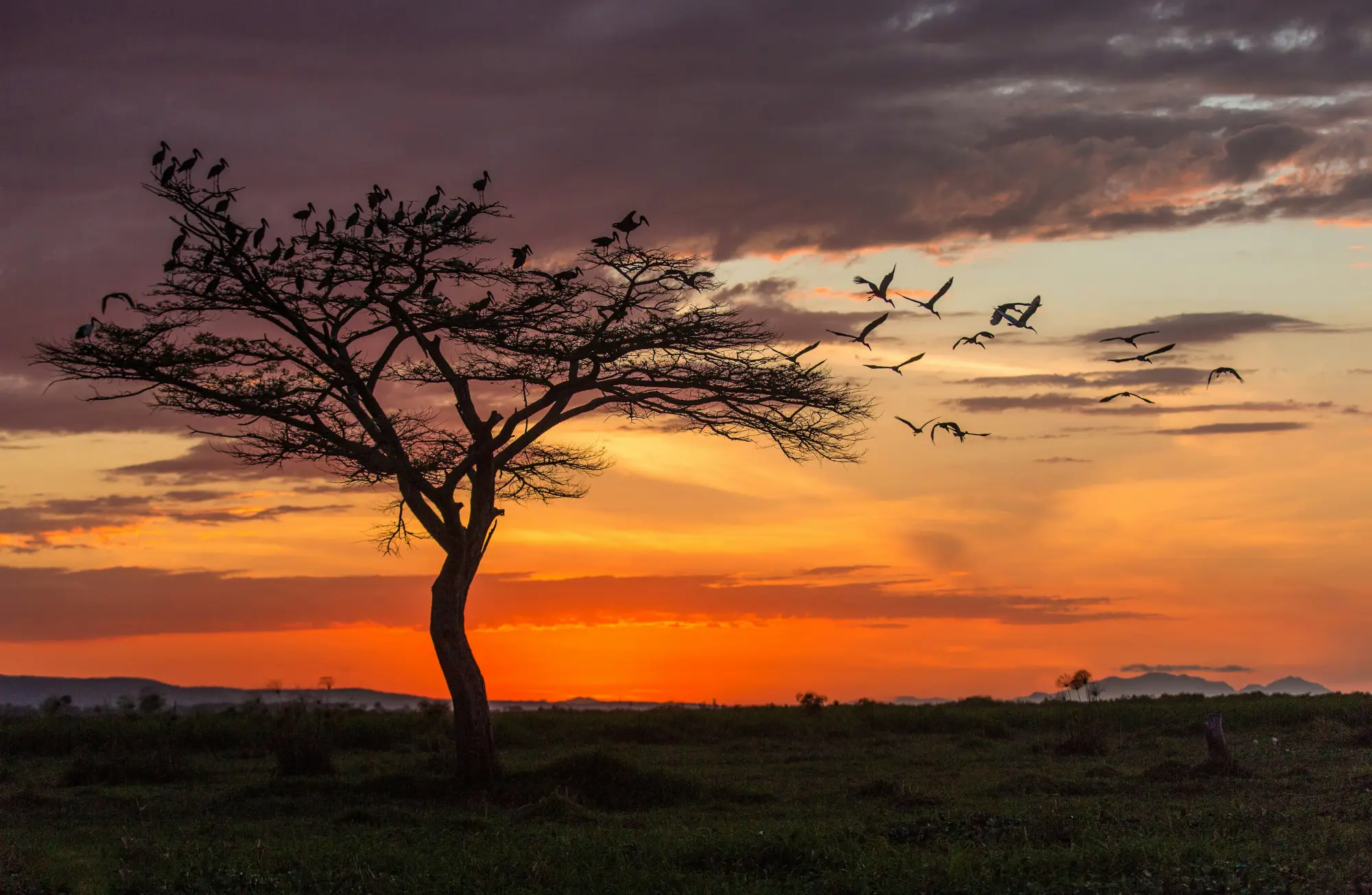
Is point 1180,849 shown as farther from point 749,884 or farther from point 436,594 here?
point 436,594

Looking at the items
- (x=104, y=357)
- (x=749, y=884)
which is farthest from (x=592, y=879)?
(x=104, y=357)

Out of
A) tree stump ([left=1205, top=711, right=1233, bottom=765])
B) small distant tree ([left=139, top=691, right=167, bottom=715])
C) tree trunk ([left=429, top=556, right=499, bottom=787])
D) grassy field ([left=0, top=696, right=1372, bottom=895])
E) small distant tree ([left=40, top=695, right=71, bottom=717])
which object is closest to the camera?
grassy field ([left=0, top=696, right=1372, bottom=895])

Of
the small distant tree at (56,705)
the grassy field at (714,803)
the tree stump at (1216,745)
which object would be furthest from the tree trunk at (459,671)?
the small distant tree at (56,705)

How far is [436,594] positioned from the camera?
19859mm

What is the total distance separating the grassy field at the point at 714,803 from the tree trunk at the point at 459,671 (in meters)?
0.74

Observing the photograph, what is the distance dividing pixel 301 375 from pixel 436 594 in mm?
4249

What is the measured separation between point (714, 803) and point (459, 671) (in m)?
4.91

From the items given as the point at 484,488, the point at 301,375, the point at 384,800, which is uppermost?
the point at 301,375

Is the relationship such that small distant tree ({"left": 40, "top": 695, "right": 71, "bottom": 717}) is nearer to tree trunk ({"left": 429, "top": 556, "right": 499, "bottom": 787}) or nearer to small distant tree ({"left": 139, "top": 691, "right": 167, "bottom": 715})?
small distant tree ({"left": 139, "top": 691, "right": 167, "bottom": 715})

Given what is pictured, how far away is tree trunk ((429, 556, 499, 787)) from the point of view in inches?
773

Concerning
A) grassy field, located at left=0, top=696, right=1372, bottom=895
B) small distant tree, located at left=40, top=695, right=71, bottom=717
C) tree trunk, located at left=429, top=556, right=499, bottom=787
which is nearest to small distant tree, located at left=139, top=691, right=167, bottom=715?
small distant tree, located at left=40, top=695, right=71, bottom=717

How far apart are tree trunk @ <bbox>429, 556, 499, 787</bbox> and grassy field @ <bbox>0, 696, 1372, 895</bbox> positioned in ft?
2.43

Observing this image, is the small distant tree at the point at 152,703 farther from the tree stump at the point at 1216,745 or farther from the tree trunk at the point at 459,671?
the tree stump at the point at 1216,745

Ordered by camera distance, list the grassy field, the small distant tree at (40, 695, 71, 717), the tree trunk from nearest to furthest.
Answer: the grassy field < the tree trunk < the small distant tree at (40, 695, 71, 717)
